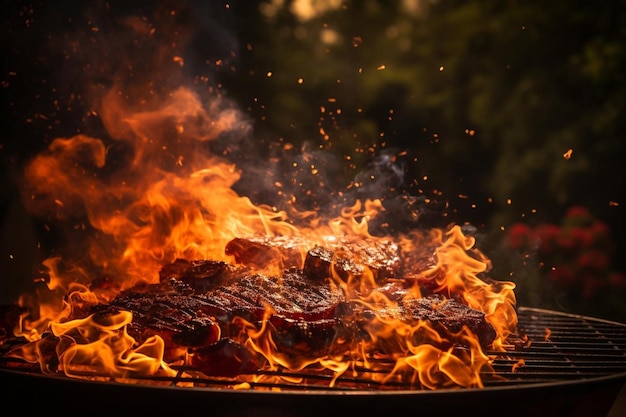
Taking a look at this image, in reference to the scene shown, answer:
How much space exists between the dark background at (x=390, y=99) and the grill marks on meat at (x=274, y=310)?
1930mm

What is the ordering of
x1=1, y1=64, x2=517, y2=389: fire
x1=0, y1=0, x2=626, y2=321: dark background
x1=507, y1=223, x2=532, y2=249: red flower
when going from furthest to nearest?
1. x1=507, y1=223, x2=532, y2=249: red flower
2. x1=0, y1=0, x2=626, y2=321: dark background
3. x1=1, y1=64, x2=517, y2=389: fire

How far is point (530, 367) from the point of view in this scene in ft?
11.5

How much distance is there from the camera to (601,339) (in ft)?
13.6

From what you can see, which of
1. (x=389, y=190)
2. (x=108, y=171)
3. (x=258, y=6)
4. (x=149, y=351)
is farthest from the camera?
(x=258, y=6)

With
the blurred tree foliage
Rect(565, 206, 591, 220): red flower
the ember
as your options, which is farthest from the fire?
Rect(565, 206, 591, 220): red flower

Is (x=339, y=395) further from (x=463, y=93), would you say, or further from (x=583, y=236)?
(x=463, y=93)

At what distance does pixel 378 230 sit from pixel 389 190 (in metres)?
0.70

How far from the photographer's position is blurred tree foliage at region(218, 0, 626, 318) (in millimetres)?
10109

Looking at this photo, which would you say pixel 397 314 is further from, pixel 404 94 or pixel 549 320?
pixel 404 94

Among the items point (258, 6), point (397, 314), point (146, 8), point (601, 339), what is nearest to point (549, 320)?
point (601, 339)

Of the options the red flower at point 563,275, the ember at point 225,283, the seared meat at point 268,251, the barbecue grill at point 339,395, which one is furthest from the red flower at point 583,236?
the barbecue grill at point 339,395

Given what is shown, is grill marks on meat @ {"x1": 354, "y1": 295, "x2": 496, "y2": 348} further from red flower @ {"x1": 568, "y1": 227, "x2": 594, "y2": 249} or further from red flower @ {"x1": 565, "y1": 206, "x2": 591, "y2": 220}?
red flower @ {"x1": 565, "y1": 206, "x2": 591, "y2": 220}

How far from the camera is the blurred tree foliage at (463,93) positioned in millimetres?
10109

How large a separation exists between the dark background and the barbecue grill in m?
2.57
